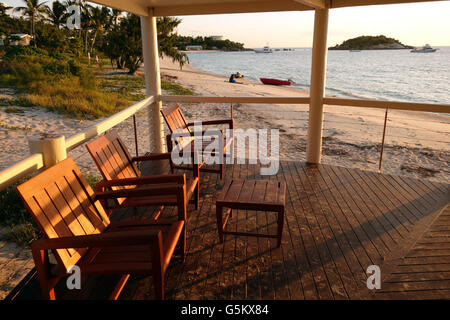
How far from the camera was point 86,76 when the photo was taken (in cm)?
2102

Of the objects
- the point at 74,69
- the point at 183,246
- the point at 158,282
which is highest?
the point at 74,69

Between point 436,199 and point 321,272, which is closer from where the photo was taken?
point 321,272

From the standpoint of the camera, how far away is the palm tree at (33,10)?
110ft

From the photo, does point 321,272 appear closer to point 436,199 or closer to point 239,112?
point 436,199

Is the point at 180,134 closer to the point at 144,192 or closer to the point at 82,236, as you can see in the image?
the point at 144,192

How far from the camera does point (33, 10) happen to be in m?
34.3

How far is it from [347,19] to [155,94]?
39971 millimetres

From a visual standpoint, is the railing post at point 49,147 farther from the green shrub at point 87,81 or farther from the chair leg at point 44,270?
the green shrub at point 87,81

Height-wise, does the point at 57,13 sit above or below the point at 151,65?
above

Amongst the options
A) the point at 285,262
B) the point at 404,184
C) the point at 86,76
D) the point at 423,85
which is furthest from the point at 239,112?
the point at 423,85

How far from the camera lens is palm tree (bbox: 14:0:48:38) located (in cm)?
3366

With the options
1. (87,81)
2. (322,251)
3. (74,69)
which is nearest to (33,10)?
(74,69)

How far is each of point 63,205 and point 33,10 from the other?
1577 inches

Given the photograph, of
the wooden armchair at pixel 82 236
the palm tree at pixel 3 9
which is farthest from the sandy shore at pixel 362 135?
the palm tree at pixel 3 9
